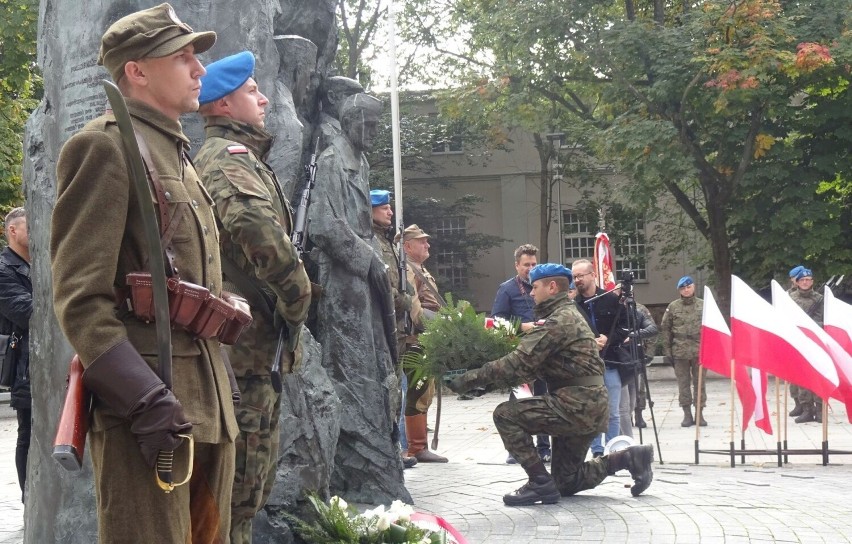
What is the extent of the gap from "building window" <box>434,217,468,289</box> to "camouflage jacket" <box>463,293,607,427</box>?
27.1 metres

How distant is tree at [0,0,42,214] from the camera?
2381 centimetres

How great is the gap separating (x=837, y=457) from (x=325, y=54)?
6733 mm

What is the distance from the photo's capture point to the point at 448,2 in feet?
101

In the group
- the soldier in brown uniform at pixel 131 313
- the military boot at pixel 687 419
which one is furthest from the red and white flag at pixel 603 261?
the soldier in brown uniform at pixel 131 313

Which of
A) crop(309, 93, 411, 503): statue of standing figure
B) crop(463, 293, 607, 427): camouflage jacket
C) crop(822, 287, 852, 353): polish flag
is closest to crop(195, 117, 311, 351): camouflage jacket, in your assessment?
crop(309, 93, 411, 503): statue of standing figure

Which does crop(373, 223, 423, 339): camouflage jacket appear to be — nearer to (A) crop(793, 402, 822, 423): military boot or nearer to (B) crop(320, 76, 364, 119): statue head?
(B) crop(320, 76, 364, 119): statue head

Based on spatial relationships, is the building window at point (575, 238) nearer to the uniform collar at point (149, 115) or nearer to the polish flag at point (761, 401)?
the polish flag at point (761, 401)

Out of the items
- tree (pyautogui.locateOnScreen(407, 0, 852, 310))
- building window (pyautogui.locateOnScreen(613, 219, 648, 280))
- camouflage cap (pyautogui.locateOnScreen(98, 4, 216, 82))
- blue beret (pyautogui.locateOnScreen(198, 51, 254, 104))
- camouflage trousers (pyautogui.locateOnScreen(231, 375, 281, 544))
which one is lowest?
camouflage trousers (pyautogui.locateOnScreen(231, 375, 281, 544))

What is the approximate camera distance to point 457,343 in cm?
782

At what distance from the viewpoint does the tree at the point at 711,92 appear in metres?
21.0

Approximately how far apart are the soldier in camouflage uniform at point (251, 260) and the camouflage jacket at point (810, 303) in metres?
12.4

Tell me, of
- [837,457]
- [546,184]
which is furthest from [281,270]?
[546,184]

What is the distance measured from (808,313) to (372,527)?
11630 mm

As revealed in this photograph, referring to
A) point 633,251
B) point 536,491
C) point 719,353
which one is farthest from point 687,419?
point 633,251
